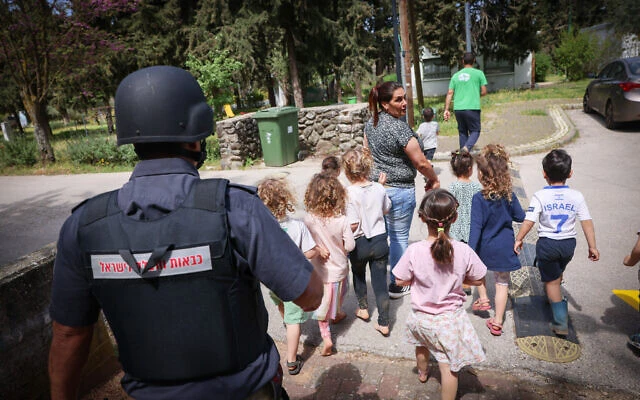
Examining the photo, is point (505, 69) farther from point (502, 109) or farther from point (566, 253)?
point (566, 253)

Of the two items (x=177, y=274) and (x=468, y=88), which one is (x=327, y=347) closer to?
(x=177, y=274)

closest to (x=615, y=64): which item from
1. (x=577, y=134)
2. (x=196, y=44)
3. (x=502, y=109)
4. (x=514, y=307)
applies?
(x=577, y=134)

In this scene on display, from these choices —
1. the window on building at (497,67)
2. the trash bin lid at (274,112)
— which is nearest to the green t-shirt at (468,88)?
the trash bin lid at (274,112)

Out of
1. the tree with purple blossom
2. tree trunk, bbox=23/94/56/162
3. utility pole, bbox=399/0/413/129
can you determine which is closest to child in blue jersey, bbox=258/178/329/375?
utility pole, bbox=399/0/413/129

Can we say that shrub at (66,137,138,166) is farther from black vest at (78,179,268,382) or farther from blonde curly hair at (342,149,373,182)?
black vest at (78,179,268,382)

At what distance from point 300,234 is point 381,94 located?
1.47 metres

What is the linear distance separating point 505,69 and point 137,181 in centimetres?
3228

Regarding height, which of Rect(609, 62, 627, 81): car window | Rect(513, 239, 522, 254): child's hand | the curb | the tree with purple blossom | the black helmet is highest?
the tree with purple blossom

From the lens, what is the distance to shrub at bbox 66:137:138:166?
41.6 ft

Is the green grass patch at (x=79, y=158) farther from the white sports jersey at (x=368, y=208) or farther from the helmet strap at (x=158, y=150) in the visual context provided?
the helmet strap at (x=158, y=150)

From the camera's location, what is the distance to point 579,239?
16.1ft

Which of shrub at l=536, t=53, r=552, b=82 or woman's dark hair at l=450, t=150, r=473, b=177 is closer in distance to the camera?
woman's dark hair at l=450, t=150, r=473, b=177

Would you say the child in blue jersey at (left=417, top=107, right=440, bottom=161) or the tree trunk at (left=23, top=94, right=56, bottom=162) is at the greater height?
the tree trunk at (left=23, top=94, right=56, bottom=162)

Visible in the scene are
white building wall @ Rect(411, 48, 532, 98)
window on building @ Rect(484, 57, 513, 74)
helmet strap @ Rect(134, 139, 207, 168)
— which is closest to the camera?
helmet strap @ Rect(134, 139, 207, 168)
